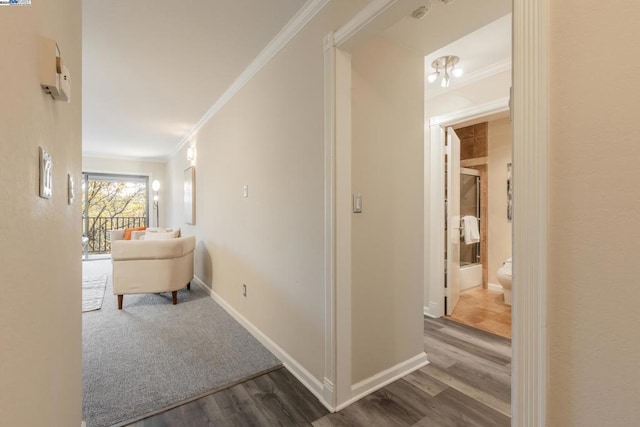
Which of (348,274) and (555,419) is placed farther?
(348,274)

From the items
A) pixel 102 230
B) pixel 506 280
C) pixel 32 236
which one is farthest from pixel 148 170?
pixel 506 280

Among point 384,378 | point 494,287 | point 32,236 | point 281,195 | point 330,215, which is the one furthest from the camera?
point 494,287

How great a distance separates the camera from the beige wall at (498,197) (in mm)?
4078

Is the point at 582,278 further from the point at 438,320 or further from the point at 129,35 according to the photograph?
the point at 129,35

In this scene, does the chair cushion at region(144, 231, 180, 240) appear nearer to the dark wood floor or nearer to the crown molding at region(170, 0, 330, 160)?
the crown molding at region(170, 0, 330, 160)

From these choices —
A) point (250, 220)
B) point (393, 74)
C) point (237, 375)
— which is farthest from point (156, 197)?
point (393, 74)

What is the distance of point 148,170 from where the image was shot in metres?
7.16

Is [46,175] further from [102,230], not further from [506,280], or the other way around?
[102,230]

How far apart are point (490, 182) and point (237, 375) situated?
4.19 metres

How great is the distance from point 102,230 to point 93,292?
3.87 meters

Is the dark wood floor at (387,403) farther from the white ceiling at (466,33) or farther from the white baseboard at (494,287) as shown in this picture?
the white ceiling at (466,33)

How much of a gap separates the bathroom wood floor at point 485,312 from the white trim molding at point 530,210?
7.23ft

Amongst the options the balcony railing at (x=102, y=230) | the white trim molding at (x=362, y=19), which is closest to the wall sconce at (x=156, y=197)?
the balcony railing at (x=102, y=230)

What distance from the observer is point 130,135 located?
488 cm
